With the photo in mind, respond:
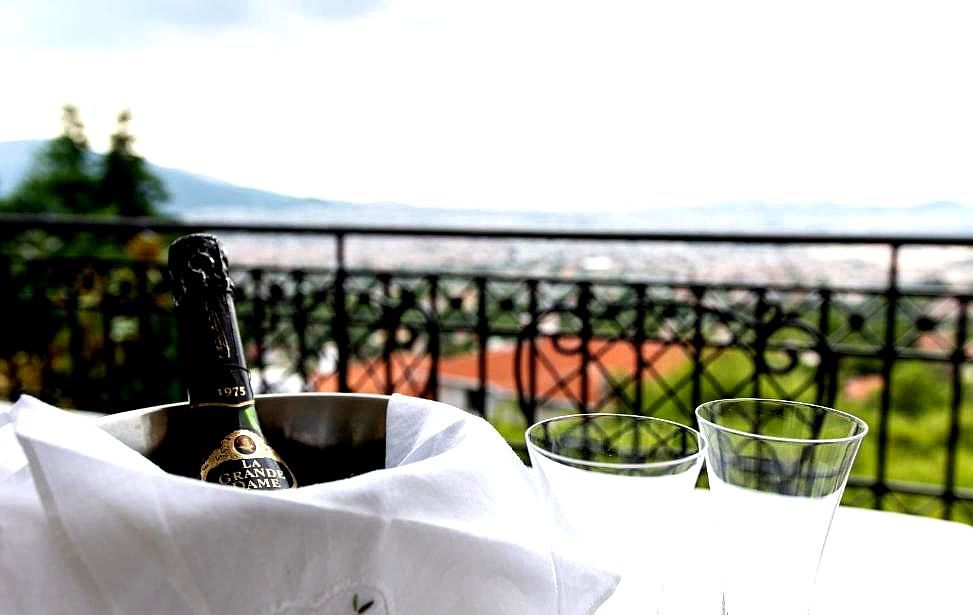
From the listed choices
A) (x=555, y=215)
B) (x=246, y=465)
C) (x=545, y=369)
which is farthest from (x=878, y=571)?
(x=555, y=215)

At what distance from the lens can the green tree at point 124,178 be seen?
28.5ft

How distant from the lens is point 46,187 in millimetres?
8539

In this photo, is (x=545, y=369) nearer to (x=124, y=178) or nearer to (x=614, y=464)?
(x=614, y=464)

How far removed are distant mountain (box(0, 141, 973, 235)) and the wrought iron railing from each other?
0.07 m

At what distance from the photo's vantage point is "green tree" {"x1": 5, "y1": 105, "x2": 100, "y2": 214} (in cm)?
838

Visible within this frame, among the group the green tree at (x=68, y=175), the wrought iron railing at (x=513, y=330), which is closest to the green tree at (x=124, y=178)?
the green tree at (x=68, y=175)

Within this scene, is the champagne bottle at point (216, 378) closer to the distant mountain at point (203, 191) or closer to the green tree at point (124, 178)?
the distant mountain at point (203, 191)

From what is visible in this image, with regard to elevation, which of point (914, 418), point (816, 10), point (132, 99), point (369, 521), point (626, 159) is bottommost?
point (914, 418)

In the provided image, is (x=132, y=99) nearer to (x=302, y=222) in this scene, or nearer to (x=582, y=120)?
(x=582, y=120)

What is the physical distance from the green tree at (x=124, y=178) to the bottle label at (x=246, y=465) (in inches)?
343

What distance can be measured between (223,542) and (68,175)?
945cm

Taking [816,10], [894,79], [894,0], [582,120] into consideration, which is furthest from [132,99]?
[894,79]

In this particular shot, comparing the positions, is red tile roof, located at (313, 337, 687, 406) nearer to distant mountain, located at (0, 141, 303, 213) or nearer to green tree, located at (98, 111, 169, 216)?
distant mountain, located at (0, 141, 303, 213)

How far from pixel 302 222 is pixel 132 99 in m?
6.40
